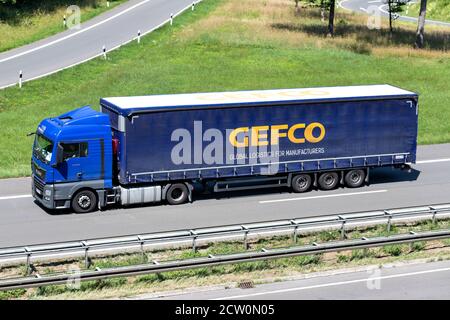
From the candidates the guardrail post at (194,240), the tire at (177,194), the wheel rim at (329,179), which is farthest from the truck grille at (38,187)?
the wheel rim at (329,179)

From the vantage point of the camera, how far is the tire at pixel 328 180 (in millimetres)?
29281

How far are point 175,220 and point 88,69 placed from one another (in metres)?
23.1

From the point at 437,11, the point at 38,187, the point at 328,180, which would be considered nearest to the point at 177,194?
the point at 38,187

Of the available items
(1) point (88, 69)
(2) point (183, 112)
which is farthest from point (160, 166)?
(1) point (88, 69)

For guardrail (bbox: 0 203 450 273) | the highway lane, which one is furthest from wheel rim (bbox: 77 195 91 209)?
guardrail (bbox: 0 203 450 273)

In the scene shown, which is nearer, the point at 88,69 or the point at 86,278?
the point at 86,278

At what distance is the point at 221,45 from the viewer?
173 ft

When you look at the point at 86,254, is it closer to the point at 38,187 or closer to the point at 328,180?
the point at 38,187

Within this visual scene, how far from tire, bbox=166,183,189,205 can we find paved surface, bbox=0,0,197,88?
1918 cm

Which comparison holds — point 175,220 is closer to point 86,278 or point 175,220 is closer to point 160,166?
point 160,166

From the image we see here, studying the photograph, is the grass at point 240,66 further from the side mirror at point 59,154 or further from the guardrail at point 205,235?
the guardrail at point 205,235

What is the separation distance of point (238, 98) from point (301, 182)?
362cm

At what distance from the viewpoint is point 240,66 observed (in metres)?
48.9

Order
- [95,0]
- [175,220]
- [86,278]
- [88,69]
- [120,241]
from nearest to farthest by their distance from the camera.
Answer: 1. [86,278]
2. [120,241]
3. [175,220]
4. [88,69]
5. [95,0]
